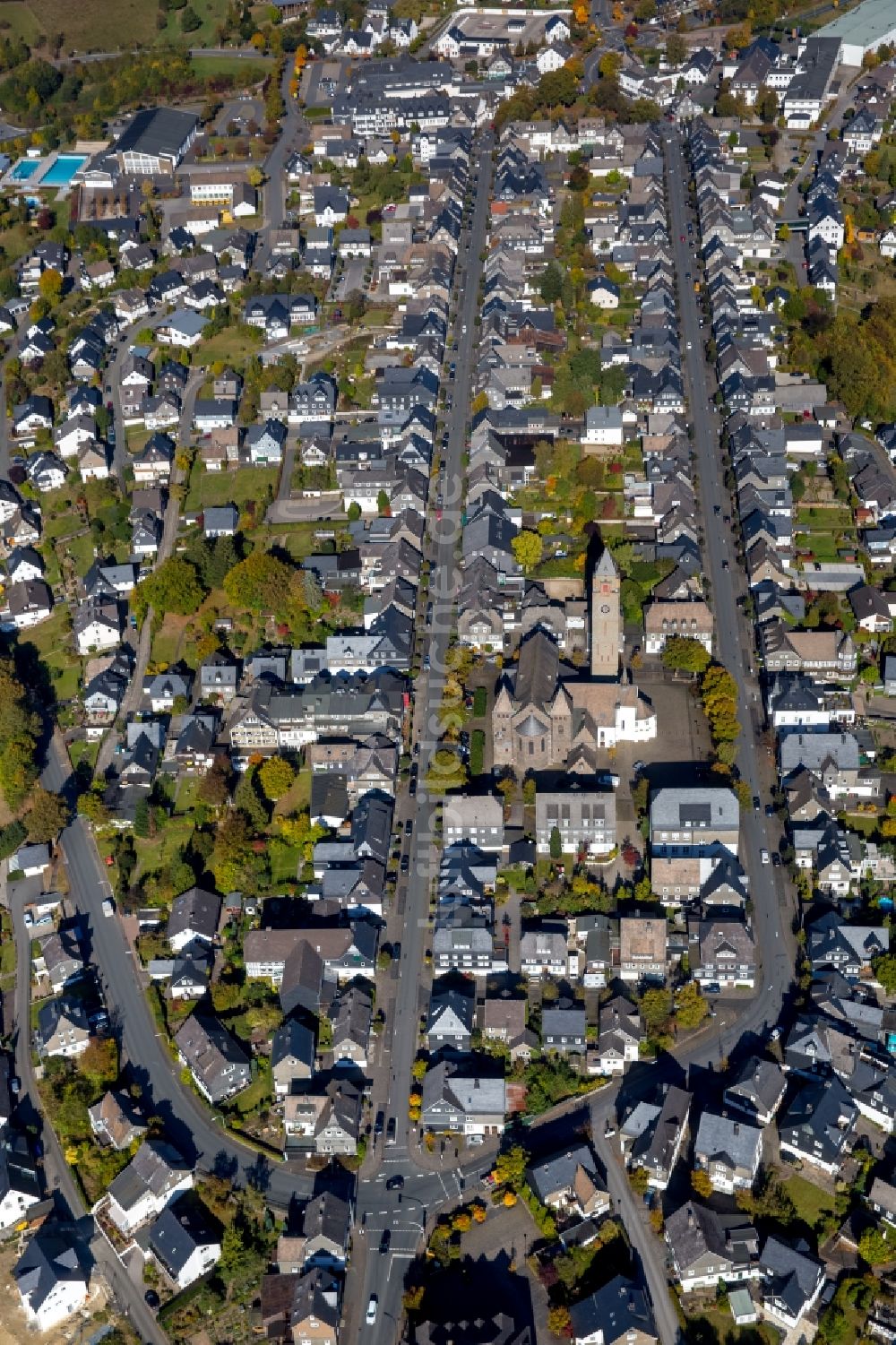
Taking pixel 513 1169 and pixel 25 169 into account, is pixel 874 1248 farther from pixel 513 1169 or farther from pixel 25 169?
pixel 25 169

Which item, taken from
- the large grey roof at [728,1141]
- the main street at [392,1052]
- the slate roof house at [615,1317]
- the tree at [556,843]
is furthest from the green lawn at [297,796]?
the slate roof house at [615,1317]

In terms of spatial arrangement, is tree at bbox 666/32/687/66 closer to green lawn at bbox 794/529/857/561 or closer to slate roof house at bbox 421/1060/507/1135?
green lawn at bbox 794/529/857/561

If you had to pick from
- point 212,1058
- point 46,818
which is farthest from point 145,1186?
point 46,818

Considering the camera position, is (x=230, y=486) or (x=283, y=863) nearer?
(x=283, y=863)

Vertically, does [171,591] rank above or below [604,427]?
below

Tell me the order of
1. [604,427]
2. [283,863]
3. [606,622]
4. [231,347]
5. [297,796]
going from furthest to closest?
[231,347] < [604,427] < [606,622] < [297,796] < [283,863]

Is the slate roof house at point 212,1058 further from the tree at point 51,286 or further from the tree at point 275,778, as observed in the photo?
the tree at point 51,286
